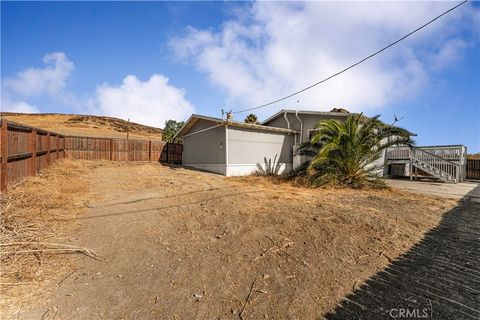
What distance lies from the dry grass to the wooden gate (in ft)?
48.3

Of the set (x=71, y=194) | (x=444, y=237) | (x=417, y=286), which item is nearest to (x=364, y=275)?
(x=417, y=286)

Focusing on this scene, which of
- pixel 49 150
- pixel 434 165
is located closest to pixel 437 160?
pixel 434 165

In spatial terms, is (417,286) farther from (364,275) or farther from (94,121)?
(94,121)

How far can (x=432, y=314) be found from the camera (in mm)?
2879

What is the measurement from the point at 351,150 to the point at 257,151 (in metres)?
5.65

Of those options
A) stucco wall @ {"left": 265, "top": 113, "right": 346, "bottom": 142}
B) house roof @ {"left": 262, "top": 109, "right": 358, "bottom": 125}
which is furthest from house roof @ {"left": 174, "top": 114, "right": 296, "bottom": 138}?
house roof @ {"left": 262, "top": 109, "right": 358, "bottom": 125}

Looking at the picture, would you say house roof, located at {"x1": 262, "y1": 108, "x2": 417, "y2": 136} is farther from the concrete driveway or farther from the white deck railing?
the concrete driveway

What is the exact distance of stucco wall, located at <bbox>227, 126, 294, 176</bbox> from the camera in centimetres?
1417

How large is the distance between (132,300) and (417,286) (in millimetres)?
3636

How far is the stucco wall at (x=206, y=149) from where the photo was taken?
47.4 feet

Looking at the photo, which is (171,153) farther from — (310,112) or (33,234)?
(33,234)

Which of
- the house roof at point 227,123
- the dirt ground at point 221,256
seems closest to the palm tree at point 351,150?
the dirt ground at point 221,256

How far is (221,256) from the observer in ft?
14.0

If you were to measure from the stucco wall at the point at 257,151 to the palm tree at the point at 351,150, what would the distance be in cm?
433
